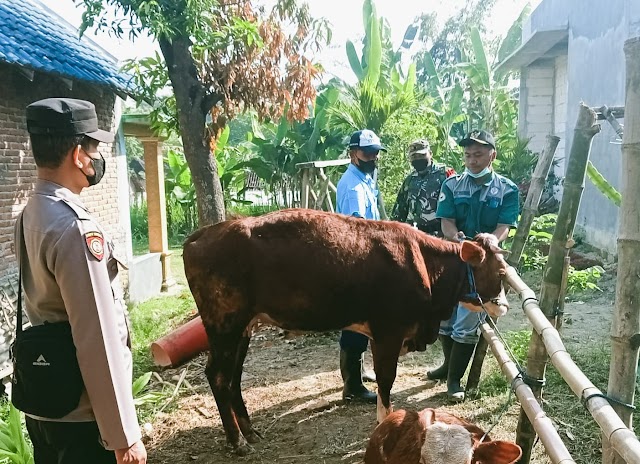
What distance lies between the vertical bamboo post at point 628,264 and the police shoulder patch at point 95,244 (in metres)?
2.17

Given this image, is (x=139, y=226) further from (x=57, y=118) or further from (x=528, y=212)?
(x=57, y=118)

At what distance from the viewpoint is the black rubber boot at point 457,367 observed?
4.91 meters

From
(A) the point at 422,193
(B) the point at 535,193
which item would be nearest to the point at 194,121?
(A) the point at 422,193

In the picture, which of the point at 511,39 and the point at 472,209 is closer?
the point at 472,209

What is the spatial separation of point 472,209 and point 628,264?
238 cm

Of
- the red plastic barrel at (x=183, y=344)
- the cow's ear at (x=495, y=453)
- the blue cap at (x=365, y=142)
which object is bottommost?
the red plastic barrel at (x=183, y=344)

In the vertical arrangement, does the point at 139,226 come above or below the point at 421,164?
below

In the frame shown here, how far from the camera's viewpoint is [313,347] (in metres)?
6.73

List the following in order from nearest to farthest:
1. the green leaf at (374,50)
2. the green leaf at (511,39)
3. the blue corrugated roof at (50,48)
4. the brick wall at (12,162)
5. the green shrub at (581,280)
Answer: the brick wall at (12,162), the blue corrugated roof at (50,48), the green shrub at (581,280), the green leaf at (374,50), the green leaf at (511,39)

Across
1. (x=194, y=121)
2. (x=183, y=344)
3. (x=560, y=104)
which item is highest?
(x=560, y=104)

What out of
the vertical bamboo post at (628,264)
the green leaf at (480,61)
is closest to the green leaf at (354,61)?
the green leaf at (480,61)

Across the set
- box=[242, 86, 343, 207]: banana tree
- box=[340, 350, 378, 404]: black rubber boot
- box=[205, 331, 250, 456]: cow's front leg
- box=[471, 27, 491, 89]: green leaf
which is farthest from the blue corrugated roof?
box=[471, 27, 491, 89]: green leaf

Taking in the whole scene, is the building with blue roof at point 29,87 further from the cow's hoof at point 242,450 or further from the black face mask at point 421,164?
the black face mask at point 421,164

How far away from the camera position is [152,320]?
7.98 m
